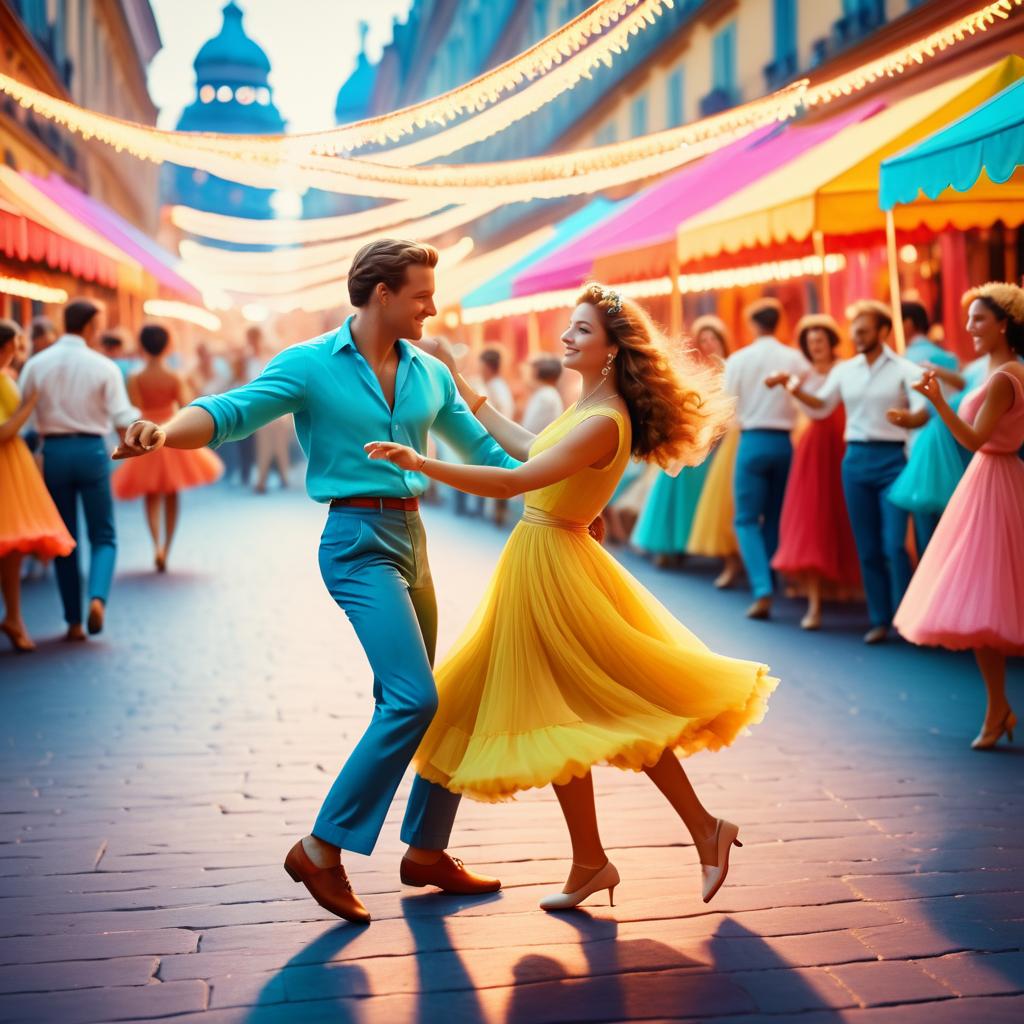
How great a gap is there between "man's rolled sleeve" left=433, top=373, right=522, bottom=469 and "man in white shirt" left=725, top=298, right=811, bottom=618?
18.8 ft

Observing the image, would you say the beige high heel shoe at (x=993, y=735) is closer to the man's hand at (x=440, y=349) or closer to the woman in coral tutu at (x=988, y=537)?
the woman in coral tutu at (x=988, y=537)

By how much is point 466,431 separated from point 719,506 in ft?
23.6

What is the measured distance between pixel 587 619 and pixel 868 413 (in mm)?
5242

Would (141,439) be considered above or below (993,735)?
above

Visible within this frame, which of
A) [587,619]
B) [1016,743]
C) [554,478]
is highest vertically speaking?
[554,478]

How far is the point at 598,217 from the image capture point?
19.6 meters

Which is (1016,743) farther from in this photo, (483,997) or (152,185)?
(152,185)

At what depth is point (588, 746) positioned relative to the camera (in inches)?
157

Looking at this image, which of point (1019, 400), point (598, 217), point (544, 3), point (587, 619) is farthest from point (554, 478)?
point (544, 3)

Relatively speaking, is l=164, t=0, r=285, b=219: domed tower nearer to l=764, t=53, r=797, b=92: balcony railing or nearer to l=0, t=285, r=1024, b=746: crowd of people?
l=764, t=53, r=797, b=92: balcony railing

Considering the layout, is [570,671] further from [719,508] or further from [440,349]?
[719,508]

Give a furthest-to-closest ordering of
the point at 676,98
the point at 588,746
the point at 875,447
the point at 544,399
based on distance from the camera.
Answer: the point at 676,98 → the point at 544,399 → the point at 875,447 → the point at 588,746

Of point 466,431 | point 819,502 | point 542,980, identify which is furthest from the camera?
point 819,502

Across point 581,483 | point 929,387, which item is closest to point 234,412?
point 581,483
